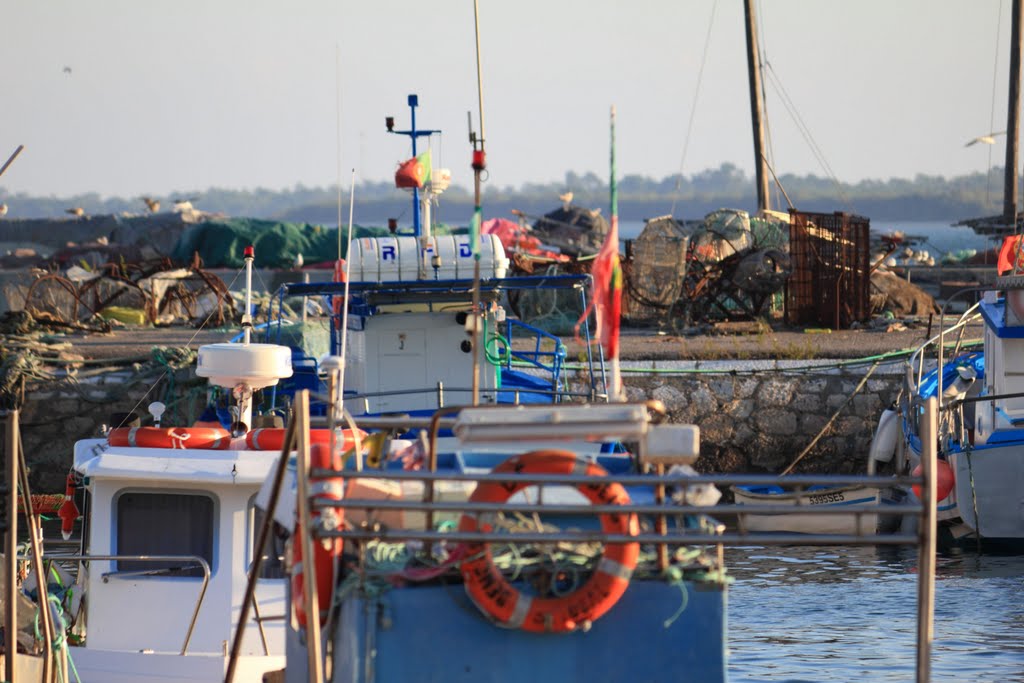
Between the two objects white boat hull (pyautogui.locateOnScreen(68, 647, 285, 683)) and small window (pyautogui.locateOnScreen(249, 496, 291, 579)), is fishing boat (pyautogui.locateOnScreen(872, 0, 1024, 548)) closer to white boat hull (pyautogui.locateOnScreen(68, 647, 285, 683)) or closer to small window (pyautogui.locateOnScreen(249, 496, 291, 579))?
small window (pyautogui.locateOnScreen(249, 496, 291, 579))

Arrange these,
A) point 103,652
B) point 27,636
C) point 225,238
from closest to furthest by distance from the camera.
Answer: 1. point 27,636
2. point 103,652
3. point 225,238

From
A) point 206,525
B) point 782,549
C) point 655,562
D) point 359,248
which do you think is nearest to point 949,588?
point 782,549

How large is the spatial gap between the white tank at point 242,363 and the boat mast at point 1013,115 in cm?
2143

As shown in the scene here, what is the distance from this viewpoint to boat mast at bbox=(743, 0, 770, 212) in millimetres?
30469

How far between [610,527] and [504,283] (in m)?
6.87

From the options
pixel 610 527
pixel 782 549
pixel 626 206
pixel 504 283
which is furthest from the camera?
pixel 626 206

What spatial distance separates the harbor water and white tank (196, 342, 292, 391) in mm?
3769

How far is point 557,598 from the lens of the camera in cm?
586

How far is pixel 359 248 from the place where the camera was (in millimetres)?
13039

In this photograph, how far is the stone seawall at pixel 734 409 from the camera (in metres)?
18.8

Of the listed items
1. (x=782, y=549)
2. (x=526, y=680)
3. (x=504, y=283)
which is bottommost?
(x=782, y=549)

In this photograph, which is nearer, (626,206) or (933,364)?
(933,364)

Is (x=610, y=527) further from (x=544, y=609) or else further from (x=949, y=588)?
(x=949, y=588)

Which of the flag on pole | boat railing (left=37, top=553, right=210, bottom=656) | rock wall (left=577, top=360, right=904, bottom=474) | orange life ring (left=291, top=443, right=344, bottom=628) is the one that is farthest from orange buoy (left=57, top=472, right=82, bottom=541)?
rock wall (left=577, top=360, right=904, bottom=474)
